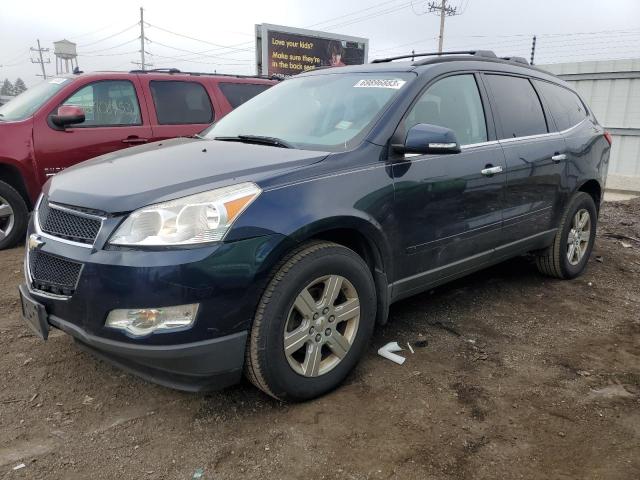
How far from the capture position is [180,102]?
21.1 feet

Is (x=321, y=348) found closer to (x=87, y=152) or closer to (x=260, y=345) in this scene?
(x=260, y=345)

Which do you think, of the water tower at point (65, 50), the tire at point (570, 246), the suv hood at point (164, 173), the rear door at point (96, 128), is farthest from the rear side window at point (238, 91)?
the water tower at point (65, 50)

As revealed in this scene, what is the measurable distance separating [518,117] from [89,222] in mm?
3158

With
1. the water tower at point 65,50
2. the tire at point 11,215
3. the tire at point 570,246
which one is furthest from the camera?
the water tower at point 65,50

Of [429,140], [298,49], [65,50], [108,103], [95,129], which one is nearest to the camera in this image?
[429,140]

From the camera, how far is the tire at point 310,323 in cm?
247

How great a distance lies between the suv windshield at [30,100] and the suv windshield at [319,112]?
282 centimetres

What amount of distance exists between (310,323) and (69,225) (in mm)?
1246

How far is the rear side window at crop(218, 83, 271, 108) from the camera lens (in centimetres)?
680

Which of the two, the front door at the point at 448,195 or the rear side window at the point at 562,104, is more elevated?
the rear side window at the point at 562,104

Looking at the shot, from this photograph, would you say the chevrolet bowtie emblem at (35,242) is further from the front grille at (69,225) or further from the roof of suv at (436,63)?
the roof of suv at (436,63)

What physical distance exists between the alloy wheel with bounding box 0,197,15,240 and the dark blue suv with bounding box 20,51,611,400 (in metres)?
2.85

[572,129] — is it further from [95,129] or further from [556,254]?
[95,129]

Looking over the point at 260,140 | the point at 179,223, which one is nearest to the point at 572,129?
the point at 260,140
